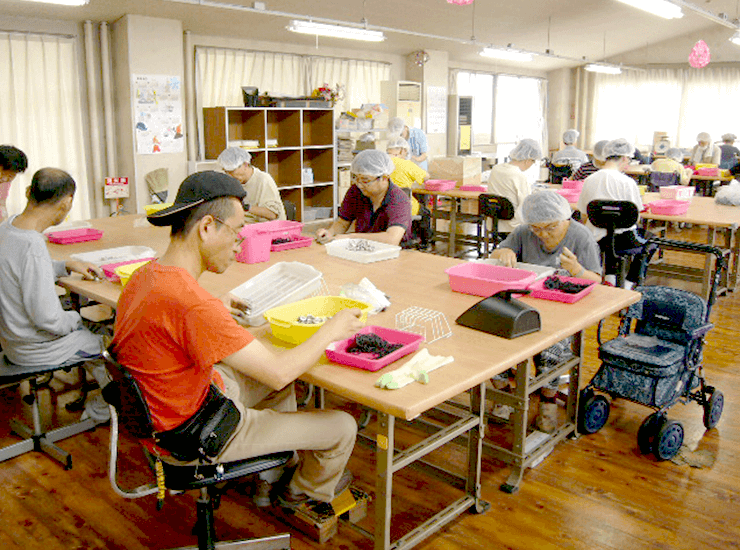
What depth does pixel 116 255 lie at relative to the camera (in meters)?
3.38

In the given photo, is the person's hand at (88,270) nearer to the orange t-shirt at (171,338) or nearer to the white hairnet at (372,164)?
the orange t-shirt at (171,338)

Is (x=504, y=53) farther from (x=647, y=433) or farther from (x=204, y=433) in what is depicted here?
(x=204, y=433)

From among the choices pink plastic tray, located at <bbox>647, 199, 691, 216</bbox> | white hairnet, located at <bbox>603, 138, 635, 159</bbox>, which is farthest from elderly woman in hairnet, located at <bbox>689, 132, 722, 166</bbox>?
white hairnet, located at <bbox>603, 138, 635, 159</bbox>

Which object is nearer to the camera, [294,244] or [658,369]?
[658,369]

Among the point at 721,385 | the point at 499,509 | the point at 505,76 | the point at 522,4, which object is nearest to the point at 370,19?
the point at 522,4

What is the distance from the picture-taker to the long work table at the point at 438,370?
1812mm

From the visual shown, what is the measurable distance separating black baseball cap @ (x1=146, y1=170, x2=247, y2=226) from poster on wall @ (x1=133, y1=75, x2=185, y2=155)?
5.15m

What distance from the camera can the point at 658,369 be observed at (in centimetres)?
279

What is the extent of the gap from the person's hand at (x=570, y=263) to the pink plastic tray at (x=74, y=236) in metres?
2.69

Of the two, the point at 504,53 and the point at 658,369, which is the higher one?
the point at 504,53

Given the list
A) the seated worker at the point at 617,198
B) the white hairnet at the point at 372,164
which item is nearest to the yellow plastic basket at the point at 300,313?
the white hairnet at the point at 372,164

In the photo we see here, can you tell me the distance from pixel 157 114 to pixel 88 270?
4088 mm

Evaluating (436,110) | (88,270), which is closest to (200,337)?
(88,270)

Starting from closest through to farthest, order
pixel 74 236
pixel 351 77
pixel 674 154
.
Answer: pixel 74 236, pixel 351 77, pixel 674 154
